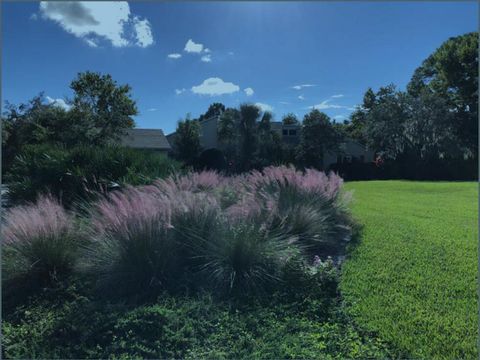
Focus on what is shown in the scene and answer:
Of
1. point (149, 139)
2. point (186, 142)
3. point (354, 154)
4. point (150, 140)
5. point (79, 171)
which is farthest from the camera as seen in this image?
point (354, 154)

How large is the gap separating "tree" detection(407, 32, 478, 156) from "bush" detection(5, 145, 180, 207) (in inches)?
1145

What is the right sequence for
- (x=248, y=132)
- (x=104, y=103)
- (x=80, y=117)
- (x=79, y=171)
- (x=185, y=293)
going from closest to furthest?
1. (x=185, y=293)
2. (x=79, y=171)
3. (x=80, y=117)
4. (x=104, y=103)
5. (x=248, y=132)

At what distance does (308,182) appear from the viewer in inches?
280

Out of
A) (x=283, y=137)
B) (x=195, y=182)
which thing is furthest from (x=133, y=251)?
(x=283, y=137)

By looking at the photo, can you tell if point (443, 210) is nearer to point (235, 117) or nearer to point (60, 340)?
point (60, 340)

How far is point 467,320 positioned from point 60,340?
133 inches

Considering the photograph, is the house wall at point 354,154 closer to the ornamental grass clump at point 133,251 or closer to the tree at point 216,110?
the tree at point 216,110

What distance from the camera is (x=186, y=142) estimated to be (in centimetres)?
A: 3306

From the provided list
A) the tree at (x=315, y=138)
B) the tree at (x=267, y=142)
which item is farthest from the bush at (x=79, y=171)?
the tree at (x=315, y=138)

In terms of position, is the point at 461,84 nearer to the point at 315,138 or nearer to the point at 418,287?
the point at 315,138

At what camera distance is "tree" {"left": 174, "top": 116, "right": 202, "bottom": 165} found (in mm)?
32938

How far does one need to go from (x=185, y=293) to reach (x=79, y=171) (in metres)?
5.08

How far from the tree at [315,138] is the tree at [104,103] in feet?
49.7

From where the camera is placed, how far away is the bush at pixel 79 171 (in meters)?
7.88
